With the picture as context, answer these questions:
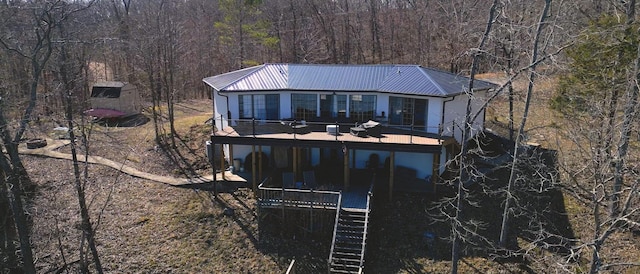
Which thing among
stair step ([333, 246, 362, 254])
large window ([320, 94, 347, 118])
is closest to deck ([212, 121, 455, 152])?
large window ([320, 94, 347, 118])

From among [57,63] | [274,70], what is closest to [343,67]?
[274,70]

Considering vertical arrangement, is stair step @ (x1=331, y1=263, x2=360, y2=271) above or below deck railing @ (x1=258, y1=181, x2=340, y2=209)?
below

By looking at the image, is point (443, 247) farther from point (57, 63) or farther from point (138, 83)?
point (138, 83)

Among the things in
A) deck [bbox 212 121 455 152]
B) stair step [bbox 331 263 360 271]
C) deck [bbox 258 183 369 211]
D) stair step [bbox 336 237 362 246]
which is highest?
deck [bbox 212 121 455 152]

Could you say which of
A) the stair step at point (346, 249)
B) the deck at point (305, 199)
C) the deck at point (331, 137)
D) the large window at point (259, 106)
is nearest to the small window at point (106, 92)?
the large window at point (259, 106)

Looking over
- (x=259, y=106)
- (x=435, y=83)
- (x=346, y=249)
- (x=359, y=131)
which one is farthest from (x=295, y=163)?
(x=435, y=83)

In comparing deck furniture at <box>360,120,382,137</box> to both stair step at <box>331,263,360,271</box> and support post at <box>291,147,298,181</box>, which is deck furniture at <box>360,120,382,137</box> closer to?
support post at <box>291,147,298,181</box>
